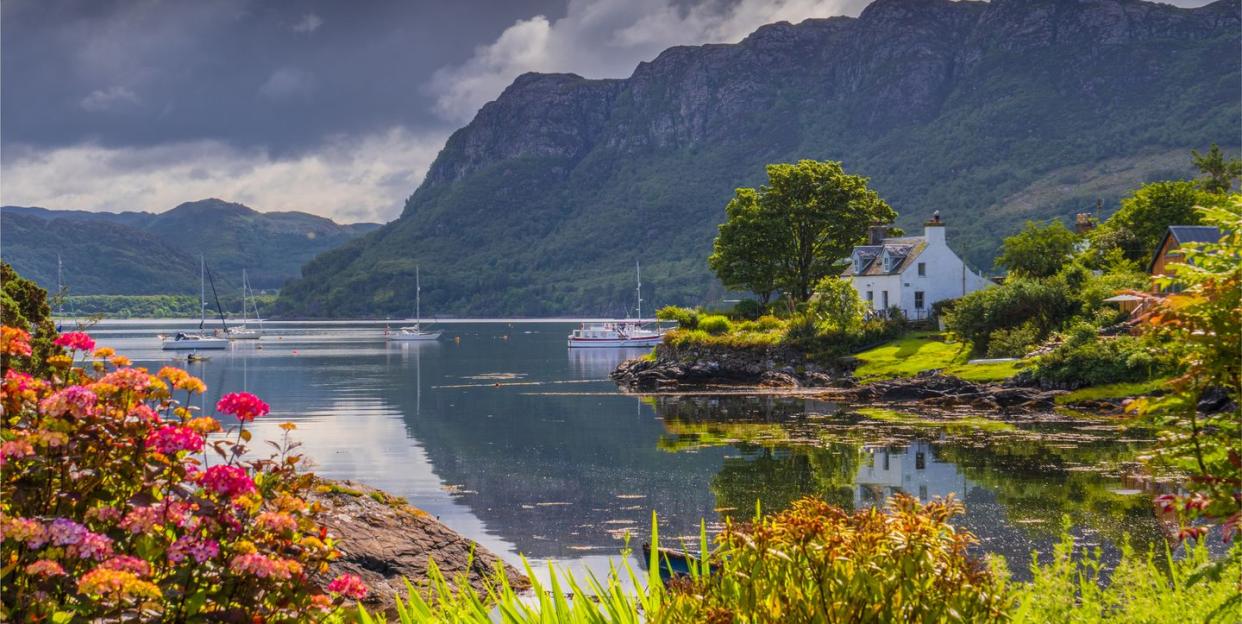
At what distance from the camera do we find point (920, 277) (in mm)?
74750

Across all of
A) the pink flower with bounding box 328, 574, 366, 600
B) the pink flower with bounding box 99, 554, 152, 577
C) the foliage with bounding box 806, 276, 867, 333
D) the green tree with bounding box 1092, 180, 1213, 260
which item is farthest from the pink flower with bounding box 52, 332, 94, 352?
the green tree with bounding box 1092, 180, 1213, 260

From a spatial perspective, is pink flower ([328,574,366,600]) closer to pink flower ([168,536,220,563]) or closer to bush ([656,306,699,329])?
pink flower ([168,536,220,563])

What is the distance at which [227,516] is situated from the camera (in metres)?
5.99

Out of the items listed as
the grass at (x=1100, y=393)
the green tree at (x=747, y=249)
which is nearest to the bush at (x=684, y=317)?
the green tree at (x=747, y=249)

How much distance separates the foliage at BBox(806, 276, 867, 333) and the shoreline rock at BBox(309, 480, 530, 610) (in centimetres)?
4967

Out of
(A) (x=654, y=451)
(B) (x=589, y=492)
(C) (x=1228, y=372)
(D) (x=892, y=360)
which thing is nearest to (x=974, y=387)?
(D) (x=892, y=360)

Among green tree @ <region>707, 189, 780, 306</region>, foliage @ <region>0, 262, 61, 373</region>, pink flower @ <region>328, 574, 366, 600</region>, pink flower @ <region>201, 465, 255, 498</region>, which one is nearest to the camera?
pink flower @ <region>201, 465, 255, 498</region>

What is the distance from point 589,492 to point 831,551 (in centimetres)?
2640

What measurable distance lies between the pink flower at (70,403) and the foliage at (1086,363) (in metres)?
47.5

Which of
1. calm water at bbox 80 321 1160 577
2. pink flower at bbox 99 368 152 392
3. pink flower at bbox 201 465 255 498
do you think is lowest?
calm water at bbox 80 321 1160 577

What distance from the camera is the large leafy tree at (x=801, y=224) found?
3287 inches

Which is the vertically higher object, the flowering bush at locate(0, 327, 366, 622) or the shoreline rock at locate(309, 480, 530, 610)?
the flowering bush at locate(0, 327, 366, 622)

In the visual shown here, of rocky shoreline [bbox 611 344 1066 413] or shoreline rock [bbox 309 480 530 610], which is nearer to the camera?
shoreline rock [bbox 309 480 530 610]

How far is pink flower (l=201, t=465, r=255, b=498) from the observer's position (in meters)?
5.88
